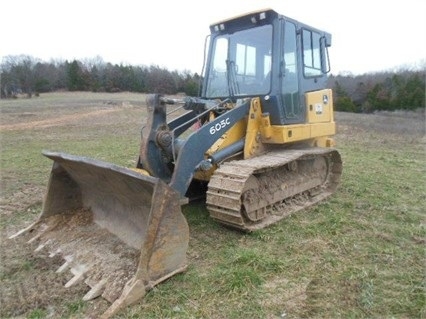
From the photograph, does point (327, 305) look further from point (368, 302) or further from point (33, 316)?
point (33, 316)

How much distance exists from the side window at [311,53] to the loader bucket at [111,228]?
3.44m

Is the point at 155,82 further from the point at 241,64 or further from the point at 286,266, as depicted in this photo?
Result: the point at 286,266

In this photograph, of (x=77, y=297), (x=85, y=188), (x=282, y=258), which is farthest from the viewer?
(x=85, y=188)

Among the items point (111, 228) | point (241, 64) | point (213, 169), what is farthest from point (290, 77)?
point (111, 228)

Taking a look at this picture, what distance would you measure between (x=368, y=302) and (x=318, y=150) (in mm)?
3102

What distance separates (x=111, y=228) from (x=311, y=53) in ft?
13.3

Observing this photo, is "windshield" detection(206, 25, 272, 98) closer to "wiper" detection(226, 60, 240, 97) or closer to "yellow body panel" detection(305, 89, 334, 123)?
"wiper" detection(226, 60, 240, 97)

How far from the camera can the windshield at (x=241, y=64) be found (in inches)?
227

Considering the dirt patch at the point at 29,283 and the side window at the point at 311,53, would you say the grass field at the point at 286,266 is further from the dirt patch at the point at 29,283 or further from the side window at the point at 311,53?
the side window at the point at 311,53

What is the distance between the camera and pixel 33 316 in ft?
10.9

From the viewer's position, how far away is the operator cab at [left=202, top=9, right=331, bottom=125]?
18.3 ft

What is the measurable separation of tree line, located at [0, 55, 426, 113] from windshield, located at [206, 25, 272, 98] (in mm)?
27512

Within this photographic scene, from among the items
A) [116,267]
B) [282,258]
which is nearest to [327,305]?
[282,258]

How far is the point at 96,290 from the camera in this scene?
A: 3.57 metres
